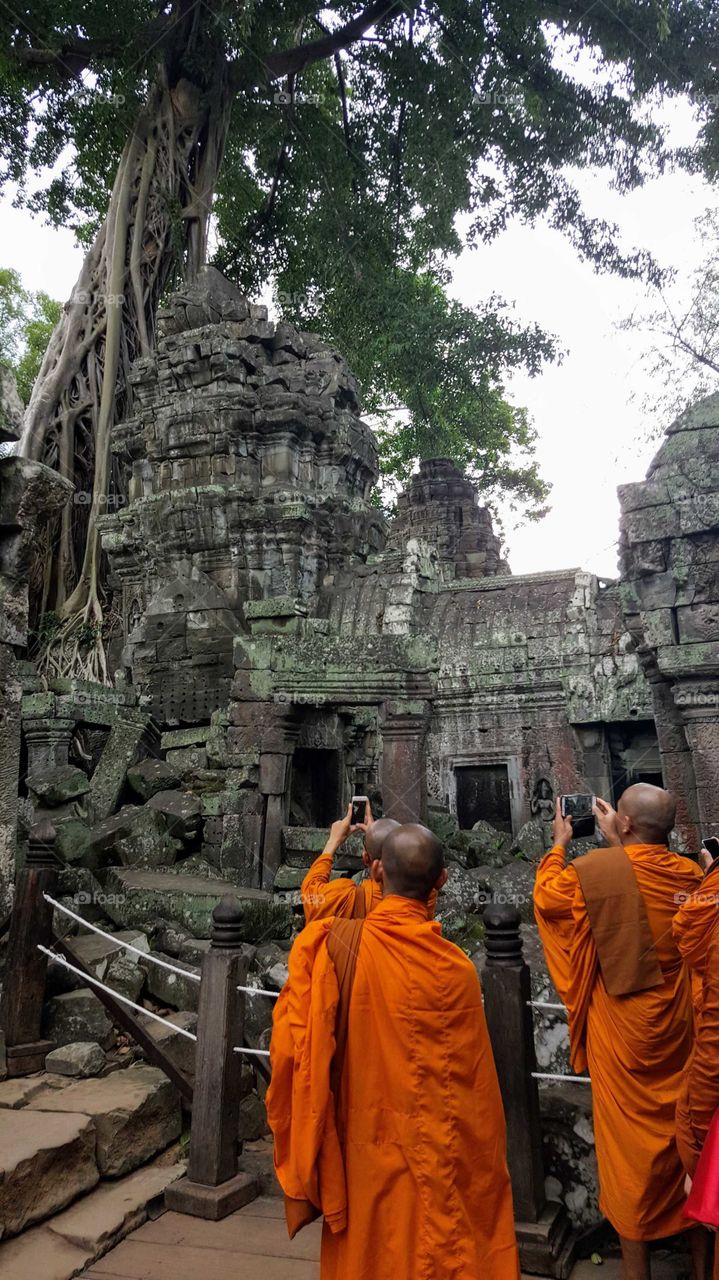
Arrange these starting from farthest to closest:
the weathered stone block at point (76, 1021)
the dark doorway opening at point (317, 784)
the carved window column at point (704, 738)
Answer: the dark doorway opening at point (317, 784) → the carved window column at point (704, 738) → the weathered stone block at point (76, 1021)

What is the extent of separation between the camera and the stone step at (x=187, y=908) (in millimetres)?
5359

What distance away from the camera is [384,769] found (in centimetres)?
645

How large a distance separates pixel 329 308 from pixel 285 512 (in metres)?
10.0

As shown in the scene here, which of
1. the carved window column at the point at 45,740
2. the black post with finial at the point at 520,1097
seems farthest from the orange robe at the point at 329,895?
the carved window column at the point at 45,740

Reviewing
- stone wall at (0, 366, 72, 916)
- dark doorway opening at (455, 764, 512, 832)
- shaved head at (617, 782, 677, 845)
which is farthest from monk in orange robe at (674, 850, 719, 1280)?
dark doorway opening at (455, 764, 512, 832)

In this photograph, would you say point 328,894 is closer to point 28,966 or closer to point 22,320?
point 28,966

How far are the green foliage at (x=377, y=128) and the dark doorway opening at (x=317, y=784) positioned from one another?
423 inches

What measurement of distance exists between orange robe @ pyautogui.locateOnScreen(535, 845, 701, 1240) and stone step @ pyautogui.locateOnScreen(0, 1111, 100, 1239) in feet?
5.75

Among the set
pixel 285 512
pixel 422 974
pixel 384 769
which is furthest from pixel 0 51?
pixel 422 974

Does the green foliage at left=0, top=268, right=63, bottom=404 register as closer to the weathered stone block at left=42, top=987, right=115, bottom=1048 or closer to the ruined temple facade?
the ruined temple facade

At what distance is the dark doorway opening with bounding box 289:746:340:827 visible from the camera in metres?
8.16

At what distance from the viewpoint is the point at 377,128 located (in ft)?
56.1

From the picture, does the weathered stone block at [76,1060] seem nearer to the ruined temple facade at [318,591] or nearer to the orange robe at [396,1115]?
the orange robe at [396,1115]

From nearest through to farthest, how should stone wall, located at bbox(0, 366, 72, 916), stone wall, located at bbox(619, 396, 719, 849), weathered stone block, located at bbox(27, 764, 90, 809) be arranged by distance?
stone wall, located at bbox(0, 366, 72, 916), stone wall, located at bbox(619, 396, 719, 849), weathered stone block, located at bbox(27, 764, 90, 809)
